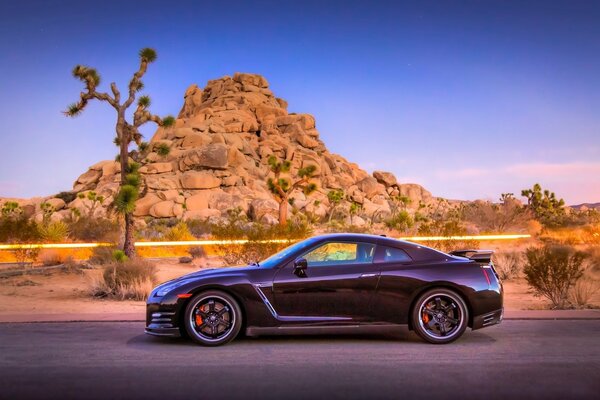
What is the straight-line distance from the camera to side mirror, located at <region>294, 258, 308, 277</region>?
9070 mm

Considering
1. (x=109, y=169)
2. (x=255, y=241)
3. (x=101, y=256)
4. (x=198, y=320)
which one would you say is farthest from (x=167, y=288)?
(x=109, y=169)

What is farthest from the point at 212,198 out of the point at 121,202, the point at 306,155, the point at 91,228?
the point at 121,202

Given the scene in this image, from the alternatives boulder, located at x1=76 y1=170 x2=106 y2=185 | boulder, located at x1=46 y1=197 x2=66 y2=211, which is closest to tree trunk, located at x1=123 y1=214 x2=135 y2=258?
boulder, located at x1=46 y1=197 x2=66 y2=211

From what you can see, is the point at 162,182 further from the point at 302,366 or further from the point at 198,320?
the point at 302,366

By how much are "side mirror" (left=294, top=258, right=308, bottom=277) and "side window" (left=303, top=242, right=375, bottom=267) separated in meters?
0.19

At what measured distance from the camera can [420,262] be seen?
373 inches

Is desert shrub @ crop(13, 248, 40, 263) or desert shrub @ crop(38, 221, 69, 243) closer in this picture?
desert shrub @ crop(13, 248, 40, 263)

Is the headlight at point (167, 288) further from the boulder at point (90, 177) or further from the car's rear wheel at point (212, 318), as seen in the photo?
the boulder at point (90, 177)

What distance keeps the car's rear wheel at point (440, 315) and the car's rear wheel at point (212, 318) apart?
7.76ft

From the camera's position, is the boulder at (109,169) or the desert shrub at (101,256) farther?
the boulder at (109,169)

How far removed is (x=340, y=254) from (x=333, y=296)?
647 mm

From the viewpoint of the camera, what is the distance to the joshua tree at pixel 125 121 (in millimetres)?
24062

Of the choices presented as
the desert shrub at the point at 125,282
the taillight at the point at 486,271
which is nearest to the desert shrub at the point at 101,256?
the desert shrub at the point at 125,282

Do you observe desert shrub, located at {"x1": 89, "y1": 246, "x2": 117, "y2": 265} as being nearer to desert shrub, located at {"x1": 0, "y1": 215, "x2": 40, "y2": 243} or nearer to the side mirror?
desert shrub, located at {"x1": 0, "y1": 215, "x2": 40, "y2": 243}
